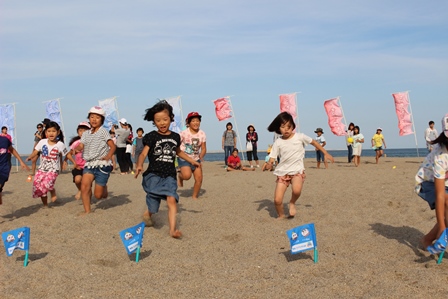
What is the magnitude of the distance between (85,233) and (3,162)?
2123mm

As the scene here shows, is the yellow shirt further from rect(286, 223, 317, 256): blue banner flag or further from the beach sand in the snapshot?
rect(286, 223, 317, 256): blue banner flag

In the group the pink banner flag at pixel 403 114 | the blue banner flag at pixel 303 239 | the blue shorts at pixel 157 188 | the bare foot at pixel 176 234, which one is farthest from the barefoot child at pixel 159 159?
the pink banner flag at pixel 403 114

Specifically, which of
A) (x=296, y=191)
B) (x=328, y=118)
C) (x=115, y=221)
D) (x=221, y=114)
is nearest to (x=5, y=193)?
(x=115, y=221)

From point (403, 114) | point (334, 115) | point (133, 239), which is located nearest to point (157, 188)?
point (133, 239)

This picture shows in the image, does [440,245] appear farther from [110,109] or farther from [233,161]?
[110,109]

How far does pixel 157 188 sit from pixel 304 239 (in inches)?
90.1

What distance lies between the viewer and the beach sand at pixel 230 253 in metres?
3.91

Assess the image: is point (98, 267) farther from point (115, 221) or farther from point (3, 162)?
point (3, 162)

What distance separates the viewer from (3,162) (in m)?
7.26

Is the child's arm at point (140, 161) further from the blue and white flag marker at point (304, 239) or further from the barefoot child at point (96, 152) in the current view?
the blue and white flag marker at point (304, 239)

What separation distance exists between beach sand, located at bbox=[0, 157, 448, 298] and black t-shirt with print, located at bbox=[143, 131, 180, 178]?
0.76 metres

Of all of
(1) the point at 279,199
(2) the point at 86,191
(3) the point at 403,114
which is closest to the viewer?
(1) the point at 279,199

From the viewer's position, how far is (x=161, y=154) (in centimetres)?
630

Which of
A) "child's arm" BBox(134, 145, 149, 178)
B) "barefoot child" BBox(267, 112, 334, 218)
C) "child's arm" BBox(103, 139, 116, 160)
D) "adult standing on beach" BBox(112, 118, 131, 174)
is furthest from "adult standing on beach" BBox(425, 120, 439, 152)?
"child's arm" BBox(134, 145, 149, 178)
